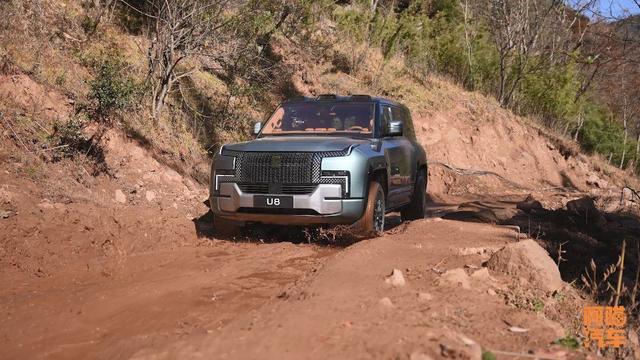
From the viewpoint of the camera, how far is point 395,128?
323 inches

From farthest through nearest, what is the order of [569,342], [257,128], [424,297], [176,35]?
[176,35]
[257,128]
[424,297]
[569,342]

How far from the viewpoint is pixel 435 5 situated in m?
26.9

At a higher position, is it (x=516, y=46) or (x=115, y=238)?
(x=516, y=46)

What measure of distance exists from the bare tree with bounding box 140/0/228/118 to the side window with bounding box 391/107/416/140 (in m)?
3.74

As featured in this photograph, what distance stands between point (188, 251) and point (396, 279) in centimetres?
297

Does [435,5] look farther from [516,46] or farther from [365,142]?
[365,142]

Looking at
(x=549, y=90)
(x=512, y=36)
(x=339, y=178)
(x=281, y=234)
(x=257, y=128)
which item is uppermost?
(x=512, y=36)

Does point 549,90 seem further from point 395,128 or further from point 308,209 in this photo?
point 308,209

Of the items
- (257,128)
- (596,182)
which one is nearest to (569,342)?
(257,128)

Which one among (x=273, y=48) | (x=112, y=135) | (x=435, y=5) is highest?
(x=435, y=5)

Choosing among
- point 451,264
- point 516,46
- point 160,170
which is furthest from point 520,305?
point 516,46

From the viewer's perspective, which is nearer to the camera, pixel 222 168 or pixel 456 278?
pixel 456 278

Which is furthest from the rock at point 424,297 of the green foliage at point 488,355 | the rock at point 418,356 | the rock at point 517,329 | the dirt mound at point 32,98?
the dirt mound at point 32,98

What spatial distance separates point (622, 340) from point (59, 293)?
4.56 meters
